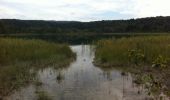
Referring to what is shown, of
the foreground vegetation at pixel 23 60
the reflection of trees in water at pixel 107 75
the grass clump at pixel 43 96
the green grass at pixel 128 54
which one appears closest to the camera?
the grass clump at pixel 43 96

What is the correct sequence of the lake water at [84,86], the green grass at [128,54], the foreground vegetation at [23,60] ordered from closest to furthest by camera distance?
the lake water at [84,86] < the foreground vegetation at [23,60] < the green grass at [128,54]

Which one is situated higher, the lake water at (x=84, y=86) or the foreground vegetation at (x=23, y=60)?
the foreground vegetation at (x=23, y=60)

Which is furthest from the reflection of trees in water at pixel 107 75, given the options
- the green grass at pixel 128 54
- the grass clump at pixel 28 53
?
the grass clump at pixel 28 53

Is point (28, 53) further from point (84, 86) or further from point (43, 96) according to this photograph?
point (43, 96)

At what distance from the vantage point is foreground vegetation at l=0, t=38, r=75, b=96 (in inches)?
620

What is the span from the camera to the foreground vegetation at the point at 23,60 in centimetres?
1575

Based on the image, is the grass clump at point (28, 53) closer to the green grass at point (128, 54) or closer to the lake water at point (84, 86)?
the lake water at point (84, 86)

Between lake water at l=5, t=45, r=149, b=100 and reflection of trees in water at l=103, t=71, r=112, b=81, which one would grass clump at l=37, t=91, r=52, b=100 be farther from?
reflection of trees in water at l=103, t=71, r=112, b=81

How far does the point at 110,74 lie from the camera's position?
61.6 feet

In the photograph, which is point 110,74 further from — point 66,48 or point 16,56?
point 66,48

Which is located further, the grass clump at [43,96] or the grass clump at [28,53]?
the grass clump at [28,53]

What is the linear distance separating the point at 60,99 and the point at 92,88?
7.69 feet

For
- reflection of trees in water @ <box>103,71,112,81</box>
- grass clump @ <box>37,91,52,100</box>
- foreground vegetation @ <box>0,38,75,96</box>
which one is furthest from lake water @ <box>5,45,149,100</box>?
foreground vegetation @ <box>0,38,75,96</box>

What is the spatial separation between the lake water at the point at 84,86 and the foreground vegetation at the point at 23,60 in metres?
0.59
